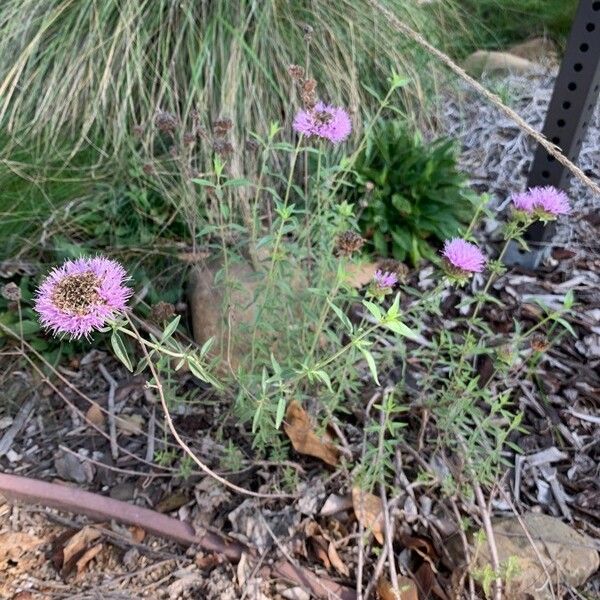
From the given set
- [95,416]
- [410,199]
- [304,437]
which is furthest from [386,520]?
[410,199]

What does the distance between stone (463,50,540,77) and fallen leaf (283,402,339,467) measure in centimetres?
233

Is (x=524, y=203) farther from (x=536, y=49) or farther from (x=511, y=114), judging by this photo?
(x=536, y=49)

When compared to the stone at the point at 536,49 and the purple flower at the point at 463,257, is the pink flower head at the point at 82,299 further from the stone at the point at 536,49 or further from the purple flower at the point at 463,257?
the stone at the point at 536,49

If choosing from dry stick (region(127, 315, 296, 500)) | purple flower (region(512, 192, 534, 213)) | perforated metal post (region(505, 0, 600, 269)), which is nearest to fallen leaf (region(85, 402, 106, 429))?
dry stick (region(127, 315, 296, 500))

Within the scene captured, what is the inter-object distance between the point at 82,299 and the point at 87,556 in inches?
28.7

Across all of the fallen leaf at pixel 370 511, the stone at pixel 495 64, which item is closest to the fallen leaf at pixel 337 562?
the fallen leaf at pixel 370 511

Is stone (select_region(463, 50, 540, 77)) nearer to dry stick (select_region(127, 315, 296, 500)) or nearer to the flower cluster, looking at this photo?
the flower cluster

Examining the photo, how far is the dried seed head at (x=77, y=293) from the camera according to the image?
2.83ft

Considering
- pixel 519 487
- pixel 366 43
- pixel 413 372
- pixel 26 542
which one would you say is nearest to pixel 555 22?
pixel 366 43

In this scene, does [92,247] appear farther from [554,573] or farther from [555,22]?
[555,22]

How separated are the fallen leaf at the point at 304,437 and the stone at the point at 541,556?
364mm

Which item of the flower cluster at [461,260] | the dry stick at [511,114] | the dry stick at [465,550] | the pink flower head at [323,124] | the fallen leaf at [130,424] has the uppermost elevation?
the dry stick at [511,114]

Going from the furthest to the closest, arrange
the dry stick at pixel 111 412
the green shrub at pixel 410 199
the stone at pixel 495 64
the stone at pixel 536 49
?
1. the stone at pixel 536 49
2. the stone at pixel 495 64
3. the green shrub at pixel 410 199
4. the dry stick at pixel 111 412

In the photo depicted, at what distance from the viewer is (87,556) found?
4.44 feet
